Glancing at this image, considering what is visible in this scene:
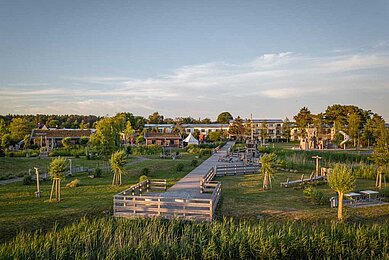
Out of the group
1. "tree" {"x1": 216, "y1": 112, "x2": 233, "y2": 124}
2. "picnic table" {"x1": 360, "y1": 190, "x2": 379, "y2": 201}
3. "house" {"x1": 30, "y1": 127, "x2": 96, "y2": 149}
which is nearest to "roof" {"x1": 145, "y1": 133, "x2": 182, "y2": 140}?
"house" {"x1": 30, "y1": 127, "x2": 96, "y2": 149}

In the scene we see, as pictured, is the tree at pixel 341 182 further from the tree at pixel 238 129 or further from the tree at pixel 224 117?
the tree at pixel 224 117

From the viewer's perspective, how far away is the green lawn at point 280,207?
11219 millimetres

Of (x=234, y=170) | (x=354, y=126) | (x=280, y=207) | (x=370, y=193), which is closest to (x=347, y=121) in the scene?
(x=354, y=126)

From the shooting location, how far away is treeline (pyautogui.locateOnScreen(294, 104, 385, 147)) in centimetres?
4708

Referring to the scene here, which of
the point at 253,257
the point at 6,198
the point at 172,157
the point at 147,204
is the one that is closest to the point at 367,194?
the point at 253,257

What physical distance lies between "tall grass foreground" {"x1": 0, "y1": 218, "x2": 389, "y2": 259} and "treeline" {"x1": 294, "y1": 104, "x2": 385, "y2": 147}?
1611 inches

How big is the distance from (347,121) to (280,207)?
49.1 metres

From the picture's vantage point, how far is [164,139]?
2084 inches

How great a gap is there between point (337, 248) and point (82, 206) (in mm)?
9615

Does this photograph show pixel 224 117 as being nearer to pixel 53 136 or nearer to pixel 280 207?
pixel 53 136

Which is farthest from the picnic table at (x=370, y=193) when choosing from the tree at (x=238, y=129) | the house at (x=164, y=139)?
the tree at (x=238, y=129)

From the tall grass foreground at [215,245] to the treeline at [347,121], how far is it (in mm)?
40910

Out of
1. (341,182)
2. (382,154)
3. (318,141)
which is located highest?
(382,154)

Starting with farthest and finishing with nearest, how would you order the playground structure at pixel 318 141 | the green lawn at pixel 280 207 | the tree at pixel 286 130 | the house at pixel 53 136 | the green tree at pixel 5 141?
the tree at pixel 286 130 < the house at pixel 53 136 < the playground structure at pixel 318 141 < the green tree at pixel 5 141 < the green lawn at pixel 280 207
